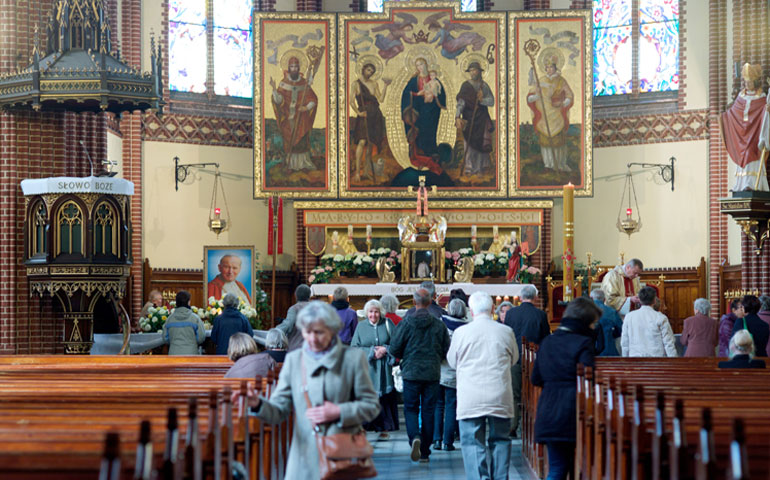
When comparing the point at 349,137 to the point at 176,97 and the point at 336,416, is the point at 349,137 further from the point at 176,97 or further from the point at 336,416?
the point at 336,416

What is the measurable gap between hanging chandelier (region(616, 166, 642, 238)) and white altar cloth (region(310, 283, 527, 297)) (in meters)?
2.93

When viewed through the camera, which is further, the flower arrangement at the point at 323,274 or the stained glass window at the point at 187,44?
the stained glass window at the point at 187,44

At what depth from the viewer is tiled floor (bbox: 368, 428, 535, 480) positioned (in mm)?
9219

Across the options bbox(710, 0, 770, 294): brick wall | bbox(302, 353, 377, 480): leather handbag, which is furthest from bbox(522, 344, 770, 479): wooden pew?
bbox(710, 0, 770, 294): brick wall

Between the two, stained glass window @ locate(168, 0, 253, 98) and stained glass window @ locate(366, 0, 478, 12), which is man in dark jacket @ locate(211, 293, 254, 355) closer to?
stained glass window @ locate(168, 0, 253, 98)

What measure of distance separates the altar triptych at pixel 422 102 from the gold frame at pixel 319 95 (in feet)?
0.06

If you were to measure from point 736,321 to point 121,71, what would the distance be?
23.5 ft

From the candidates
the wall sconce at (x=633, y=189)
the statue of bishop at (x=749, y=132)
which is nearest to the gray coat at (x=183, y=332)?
the statue of bishop at (x=749, y=132)

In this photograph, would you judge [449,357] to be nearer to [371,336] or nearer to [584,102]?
[371,336]

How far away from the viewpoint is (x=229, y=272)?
52.0ft

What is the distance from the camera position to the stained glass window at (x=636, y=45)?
2259 cm

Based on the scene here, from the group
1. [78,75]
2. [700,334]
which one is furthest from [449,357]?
[78,75]

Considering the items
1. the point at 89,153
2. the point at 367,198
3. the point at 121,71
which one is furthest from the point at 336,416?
the point at 367,198

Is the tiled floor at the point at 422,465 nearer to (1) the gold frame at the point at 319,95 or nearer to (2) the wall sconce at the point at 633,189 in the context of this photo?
(1) the gold frame at the point at 319,95
